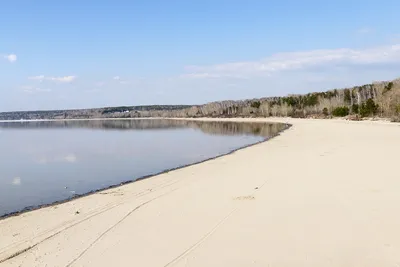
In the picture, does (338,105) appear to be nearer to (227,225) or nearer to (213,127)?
(213,127)

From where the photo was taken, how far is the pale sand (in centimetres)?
643

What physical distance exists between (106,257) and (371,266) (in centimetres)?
439

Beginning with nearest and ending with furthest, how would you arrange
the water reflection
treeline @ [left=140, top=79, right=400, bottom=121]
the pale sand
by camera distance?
Answer: the pale sand → the water reflection → treeline @ [left=140, top=79, right=400, bottom=121]

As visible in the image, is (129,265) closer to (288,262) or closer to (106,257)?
(106,257)

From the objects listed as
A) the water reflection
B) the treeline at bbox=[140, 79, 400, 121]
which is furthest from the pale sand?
the treeline at bbox=[140, 79, 400, 121]

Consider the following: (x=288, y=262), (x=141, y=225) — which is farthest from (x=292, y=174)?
(x=288, y=262)

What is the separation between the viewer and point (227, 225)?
8109mm

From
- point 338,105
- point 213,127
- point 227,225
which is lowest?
point 213,127

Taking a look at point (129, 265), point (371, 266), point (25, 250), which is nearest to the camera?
point (371, 266)

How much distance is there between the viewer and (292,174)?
14.1m

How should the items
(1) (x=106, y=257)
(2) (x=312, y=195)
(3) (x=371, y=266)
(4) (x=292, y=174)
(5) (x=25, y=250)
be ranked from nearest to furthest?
(3) (x=371, y=266) → (1) (x=106, y=257) → (5) (x=25, y=250) → (2) (x=312, y=195) → (4) (x=292, y=174)

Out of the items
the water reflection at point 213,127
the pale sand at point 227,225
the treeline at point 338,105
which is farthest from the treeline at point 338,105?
the pale sand at point 227,225

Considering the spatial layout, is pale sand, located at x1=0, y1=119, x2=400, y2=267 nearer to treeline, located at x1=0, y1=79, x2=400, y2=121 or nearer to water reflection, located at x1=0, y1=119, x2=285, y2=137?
water reflection, located at x1=0, y1=119, x2=285, y2=137

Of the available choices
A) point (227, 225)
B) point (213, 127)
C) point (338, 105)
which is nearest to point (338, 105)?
point (338, 105)
